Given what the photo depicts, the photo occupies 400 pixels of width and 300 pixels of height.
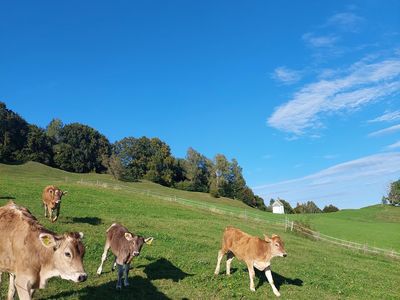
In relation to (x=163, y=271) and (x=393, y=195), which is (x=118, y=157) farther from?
(x=163, y=271)

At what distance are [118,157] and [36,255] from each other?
118246mm

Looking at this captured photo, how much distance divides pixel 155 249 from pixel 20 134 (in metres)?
101

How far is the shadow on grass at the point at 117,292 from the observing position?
42.0 feet

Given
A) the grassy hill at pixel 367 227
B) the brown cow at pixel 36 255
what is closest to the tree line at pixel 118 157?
the grassy hill at pixel 367 227

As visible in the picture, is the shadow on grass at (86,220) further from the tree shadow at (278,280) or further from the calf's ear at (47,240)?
the calf's ear at (47,240)

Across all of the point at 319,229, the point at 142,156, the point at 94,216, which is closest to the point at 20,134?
the point at 142,156

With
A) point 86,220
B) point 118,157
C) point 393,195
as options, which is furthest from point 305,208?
point 86,220

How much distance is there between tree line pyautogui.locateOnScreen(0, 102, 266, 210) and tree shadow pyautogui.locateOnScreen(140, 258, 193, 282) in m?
95.9

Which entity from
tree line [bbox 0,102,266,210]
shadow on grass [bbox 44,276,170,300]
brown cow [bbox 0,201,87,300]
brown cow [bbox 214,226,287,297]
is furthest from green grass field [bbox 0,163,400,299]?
tree line [bbox 0,102,266,210]

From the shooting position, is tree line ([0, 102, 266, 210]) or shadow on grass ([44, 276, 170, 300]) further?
tree line ([0, 102, 266, 210])

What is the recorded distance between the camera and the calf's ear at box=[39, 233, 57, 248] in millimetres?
9500

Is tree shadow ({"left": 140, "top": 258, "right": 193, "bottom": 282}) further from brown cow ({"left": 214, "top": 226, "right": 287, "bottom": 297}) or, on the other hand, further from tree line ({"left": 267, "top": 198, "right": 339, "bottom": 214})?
tree line ({"left": 267, "top": 198, "right": 339, "bottom": 214})

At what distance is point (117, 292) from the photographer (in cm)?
1370

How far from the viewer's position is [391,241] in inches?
2468
